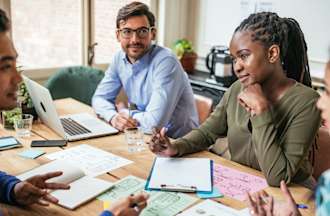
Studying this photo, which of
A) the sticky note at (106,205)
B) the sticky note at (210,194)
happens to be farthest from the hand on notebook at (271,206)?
the sticky note at (106,205)

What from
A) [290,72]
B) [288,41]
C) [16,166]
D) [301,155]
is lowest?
[16,166]

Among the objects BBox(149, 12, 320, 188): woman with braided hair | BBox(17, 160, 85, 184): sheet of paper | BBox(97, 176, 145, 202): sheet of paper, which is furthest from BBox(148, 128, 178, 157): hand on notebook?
BBox(17, 160, 85, 184): sheet of paper

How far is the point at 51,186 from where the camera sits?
4.28 ft

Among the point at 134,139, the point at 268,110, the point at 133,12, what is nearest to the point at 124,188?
the point at 134,139

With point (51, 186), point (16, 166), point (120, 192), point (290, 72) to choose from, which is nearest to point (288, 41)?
point (290, 72)

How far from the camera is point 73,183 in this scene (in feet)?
4.55

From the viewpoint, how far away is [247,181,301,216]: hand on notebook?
1143 mm

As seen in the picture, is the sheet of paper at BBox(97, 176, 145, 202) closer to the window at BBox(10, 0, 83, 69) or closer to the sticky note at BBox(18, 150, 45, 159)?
the sticky note at BBox(18, 150, 45, 159)

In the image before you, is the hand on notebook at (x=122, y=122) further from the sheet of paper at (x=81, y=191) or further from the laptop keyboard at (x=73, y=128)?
the sheet of paper at (x=81, y=191)

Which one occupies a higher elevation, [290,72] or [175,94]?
[290,72]

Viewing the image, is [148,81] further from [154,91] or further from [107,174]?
[107,174]

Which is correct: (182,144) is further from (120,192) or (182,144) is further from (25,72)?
(25,72)

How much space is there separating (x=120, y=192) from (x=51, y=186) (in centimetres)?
23

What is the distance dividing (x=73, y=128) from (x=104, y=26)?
1787 millimetres
